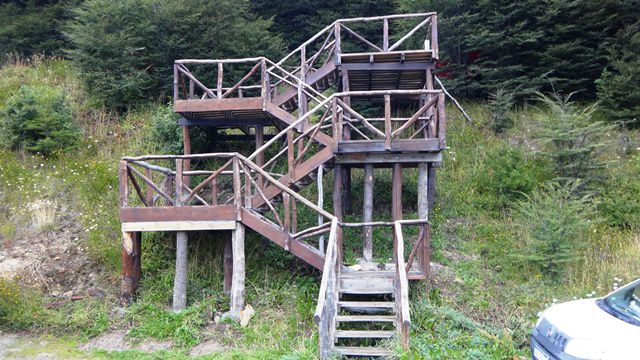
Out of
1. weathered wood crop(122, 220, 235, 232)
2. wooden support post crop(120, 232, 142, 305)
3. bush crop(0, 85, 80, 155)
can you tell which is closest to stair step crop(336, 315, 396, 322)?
weathered wood crop(122, 220, 235, 232)

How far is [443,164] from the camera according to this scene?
1367 cm

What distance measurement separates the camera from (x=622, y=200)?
1082 centimetres

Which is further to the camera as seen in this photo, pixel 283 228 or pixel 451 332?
pixel 283 228

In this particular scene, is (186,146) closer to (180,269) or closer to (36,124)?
(180,269)

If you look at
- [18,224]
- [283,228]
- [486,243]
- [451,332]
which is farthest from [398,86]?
[18,224]

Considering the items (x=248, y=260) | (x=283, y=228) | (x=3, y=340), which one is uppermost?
(x=283, y=228)

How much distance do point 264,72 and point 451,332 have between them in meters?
6.67

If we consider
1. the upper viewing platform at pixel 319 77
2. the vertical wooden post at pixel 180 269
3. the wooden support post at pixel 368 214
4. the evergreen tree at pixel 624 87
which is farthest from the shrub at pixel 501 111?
the vertical wooden post at pixel 180 269

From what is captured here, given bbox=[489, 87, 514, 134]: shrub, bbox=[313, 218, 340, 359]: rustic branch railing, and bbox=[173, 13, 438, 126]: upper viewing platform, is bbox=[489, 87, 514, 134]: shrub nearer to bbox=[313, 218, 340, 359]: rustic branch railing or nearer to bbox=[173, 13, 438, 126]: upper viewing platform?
bbox=[173, 13, 438, 126]: upper viewing platform

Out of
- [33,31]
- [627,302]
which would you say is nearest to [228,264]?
[627,302]

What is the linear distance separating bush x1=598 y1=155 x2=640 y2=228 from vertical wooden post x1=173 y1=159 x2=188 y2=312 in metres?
8.27

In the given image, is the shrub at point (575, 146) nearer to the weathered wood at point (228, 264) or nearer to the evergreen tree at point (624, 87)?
the evergreen tree at point (624, 87)

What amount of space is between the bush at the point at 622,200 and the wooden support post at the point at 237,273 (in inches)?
284

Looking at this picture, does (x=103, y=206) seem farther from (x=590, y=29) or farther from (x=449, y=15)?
(x=590, y=29)
